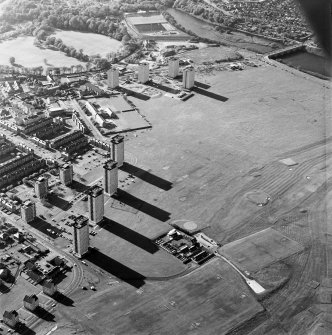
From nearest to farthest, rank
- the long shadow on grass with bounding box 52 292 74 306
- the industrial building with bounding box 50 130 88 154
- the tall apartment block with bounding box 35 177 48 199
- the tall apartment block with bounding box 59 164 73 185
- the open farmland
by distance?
the long shadow on grass with bounding box 52 292 74 306 → the tall apartment block with bounding box 35 177 48 199 → the tall apartment block with bounding box 59 164 73 185 → the industrial building with bounding box 50 130 88 154 → the open farmland

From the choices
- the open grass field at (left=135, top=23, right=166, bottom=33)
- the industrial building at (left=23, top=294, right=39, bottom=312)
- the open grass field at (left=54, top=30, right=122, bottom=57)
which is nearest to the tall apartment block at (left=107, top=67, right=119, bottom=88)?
the open grass field at (left=54, top=30, right=122, bottom=57)

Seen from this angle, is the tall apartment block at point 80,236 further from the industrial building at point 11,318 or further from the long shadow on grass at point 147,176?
the long shadow on grass at point 147,176

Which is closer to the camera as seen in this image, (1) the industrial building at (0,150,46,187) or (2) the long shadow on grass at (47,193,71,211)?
(2) the long shadow on grass at (47,193,71,211)

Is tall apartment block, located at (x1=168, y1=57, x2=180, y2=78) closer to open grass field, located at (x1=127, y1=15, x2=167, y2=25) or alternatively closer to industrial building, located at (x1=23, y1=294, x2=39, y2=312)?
open grass field, located at (x1=127, y1=15, x2=167, y2=25)

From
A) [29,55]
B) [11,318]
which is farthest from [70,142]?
[29,55]

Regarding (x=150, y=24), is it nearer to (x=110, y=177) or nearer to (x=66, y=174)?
(x=66, y=174)
